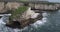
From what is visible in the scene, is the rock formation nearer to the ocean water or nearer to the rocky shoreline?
the rocky shoreline

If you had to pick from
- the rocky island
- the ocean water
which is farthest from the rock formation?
the ocean water

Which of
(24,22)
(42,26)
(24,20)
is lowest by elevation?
(42,26)

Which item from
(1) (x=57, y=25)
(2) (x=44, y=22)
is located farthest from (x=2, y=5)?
(1) (x=57, y=25)

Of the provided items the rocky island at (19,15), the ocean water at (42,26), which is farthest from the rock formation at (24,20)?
the ocean water at (42,26)

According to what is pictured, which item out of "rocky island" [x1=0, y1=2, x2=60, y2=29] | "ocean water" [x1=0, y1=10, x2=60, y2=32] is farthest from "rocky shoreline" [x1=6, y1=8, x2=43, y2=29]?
"ocean water" [x1=0, y1=10, x2=60, y2=32]

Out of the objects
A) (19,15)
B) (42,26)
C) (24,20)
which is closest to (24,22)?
(24,20)

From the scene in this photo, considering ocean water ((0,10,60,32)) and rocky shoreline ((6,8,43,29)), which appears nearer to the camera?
ocean water ((0,10,60,32))

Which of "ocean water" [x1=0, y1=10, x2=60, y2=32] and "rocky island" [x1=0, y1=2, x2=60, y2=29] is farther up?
"rocky island" [x1=0, y1=2, x2=60, y2=29]

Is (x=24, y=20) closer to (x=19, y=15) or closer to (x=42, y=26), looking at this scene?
(x=19, y=15)

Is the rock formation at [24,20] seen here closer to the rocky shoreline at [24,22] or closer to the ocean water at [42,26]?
the rocky shoreline at [24,22]

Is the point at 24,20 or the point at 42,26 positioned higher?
the point at 24,20

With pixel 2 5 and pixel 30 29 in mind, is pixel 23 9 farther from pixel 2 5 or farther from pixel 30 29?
pixel 2 5
